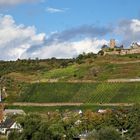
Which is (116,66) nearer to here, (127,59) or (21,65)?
(127,59)

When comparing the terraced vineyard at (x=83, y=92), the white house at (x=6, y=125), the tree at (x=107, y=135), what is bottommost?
the white house at (x=6, y=125)

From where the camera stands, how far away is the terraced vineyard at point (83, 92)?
11819cm

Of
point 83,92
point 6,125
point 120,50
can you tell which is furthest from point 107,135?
point 120,50

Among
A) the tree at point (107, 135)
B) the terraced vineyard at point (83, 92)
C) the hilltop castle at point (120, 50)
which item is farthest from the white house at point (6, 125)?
the hilltop castle at point (120, 50)

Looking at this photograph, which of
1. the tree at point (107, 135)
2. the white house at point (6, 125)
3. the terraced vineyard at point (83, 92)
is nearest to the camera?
the tree at point (107, 135)

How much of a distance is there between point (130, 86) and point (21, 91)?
88.5ft

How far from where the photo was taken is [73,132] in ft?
269

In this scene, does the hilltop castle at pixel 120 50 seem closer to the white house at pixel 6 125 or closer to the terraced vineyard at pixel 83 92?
the terraced vineyard at pixel 83 92

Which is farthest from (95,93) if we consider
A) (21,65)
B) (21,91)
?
(21,65)

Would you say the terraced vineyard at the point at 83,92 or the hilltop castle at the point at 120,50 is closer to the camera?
the terraced vineyard at the point at 83,92

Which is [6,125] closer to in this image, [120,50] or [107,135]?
[107,135]

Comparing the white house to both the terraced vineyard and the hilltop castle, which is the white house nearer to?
the terraced vineyard

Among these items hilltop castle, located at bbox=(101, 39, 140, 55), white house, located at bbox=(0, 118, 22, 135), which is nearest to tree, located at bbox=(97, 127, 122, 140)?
white house, located at bbox=(0, 118, 22, 135)

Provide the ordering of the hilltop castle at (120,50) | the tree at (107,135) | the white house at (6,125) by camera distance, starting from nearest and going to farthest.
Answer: the tree at (107,135), the white house at (6,125), the hilltop castle at (120,50)
